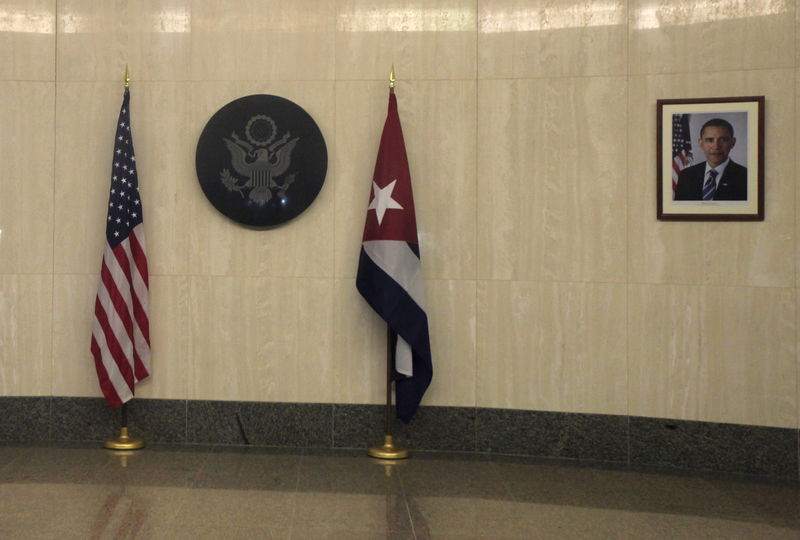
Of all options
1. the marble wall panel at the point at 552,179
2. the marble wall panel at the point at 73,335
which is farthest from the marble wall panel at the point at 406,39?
the marble wall panel at the point at 73,335

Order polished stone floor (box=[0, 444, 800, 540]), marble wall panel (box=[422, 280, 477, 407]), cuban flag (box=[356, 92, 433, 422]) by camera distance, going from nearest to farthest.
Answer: polished stone floor (box=[0, 444, 800, 540]) < cuban flag (box=[356, 92, 433, 422]) < marble wall panel (box=[422, 280, 477, 407])

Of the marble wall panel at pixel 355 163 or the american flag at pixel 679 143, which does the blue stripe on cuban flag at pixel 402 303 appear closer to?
the marble wall panel at pixel 355 163

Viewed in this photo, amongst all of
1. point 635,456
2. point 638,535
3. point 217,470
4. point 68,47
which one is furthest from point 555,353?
point 68,47

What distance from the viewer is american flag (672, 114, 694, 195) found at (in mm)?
4680

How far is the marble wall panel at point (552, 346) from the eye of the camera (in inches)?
189

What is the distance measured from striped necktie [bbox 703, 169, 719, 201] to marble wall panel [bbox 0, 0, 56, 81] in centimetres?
414

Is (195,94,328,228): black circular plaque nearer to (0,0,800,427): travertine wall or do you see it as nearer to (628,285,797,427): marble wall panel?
(0,0,800,427): travertine wall

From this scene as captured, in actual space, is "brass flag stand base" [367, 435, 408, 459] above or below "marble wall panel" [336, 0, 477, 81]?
below

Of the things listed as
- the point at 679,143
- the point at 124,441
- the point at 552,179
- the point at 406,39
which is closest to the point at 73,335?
the point at 124,441

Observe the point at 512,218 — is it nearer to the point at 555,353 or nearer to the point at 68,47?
the point at 555,353

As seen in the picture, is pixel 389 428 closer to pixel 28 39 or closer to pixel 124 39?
pixel 124 39

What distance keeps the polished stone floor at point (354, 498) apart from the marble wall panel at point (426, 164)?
1271mm

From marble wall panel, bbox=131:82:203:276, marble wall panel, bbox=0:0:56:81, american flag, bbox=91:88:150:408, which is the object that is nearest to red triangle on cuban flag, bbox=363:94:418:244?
marble wall panel, bbox=131:82:203:276

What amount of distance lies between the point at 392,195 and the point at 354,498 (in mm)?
1790
